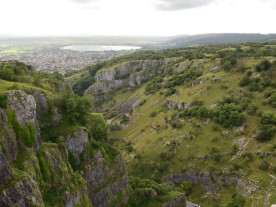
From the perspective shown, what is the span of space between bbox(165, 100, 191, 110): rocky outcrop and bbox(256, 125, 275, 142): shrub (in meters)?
33.0

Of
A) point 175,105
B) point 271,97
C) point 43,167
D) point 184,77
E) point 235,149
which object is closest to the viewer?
point 43,167

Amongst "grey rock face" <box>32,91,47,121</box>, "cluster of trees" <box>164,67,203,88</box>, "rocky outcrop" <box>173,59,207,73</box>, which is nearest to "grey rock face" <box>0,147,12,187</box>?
"grey rock face" <box>32,91,47,121</box>

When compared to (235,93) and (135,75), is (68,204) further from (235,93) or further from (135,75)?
(135,75)

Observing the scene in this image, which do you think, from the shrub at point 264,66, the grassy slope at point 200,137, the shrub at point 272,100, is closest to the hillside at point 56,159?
the grassy slope at point 200,137

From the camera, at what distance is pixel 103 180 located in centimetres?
3494

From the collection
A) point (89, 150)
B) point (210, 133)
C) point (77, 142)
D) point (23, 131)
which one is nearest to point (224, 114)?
point (210, 133)

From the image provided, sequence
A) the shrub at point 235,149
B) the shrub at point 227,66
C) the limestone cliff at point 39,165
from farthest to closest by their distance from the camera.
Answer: the shrub at point 227,66
the shrub at point 235,149
the limestone cliff at point 39,165

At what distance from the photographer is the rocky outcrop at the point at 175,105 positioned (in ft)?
292

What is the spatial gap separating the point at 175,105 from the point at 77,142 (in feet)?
228

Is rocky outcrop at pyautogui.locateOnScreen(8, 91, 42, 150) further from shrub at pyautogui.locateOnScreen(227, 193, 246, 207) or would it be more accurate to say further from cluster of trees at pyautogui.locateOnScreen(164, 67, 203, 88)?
cluster of trees at pyautogui.locateOnScreen(164, 67, 203, 88)

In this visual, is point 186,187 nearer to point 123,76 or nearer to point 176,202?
point 176,202

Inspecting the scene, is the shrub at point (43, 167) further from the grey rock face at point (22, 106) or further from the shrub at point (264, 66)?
the shrub at point (264, 66)

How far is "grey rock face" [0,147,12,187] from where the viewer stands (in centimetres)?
1780

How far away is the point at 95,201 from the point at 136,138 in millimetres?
53364
